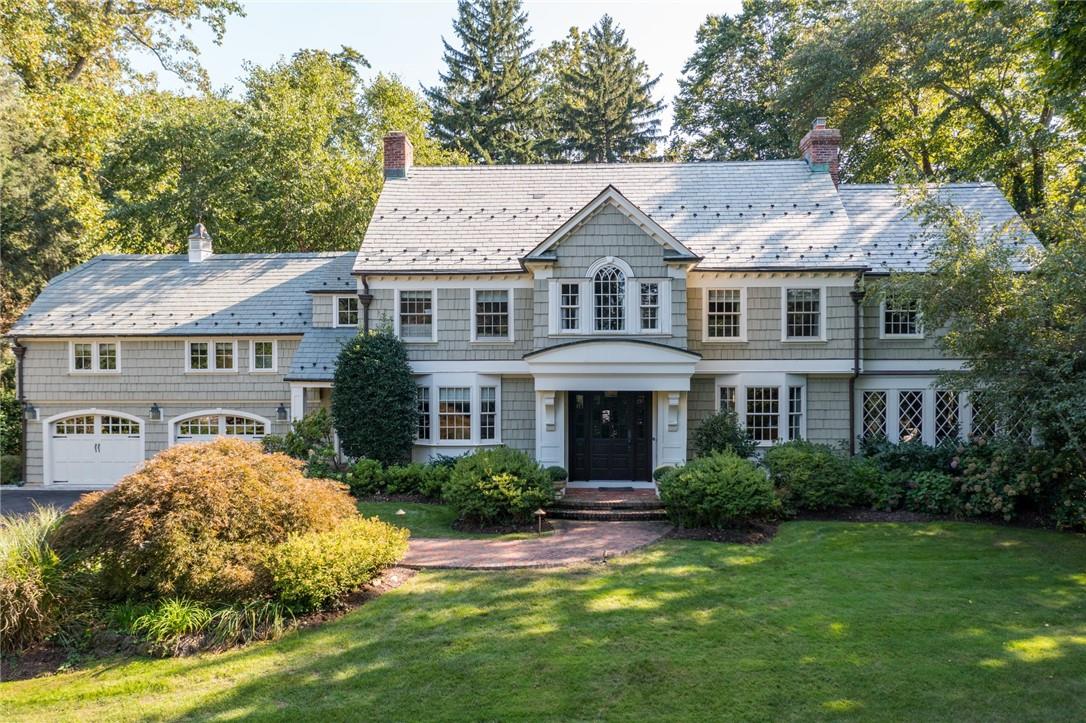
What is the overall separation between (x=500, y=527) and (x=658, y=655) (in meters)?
6.22

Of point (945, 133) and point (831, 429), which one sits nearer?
point (831, 429)

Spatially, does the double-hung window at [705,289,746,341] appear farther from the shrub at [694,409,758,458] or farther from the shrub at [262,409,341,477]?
the shrub at [262,409,341,477]

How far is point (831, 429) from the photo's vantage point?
17.0 meters

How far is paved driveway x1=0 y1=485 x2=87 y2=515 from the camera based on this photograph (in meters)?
16.2

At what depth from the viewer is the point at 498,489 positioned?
13.2 m

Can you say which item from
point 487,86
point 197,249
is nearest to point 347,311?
point 197,249

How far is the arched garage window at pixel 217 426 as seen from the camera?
62.5ft

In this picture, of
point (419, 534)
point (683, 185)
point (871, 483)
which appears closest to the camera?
point (419, 534)

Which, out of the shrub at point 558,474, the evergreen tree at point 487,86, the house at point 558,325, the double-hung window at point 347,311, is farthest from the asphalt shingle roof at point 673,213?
the evergreen tree at point 487,86

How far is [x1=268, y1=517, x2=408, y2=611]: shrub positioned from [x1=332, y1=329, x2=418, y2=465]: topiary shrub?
676 cm

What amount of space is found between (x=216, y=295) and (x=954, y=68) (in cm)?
2862

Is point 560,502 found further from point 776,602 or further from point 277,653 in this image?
point 277,653

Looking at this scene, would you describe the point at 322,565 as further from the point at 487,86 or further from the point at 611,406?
the point at 487,86

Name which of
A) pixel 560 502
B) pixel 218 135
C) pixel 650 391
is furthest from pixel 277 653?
pixel 218 135
